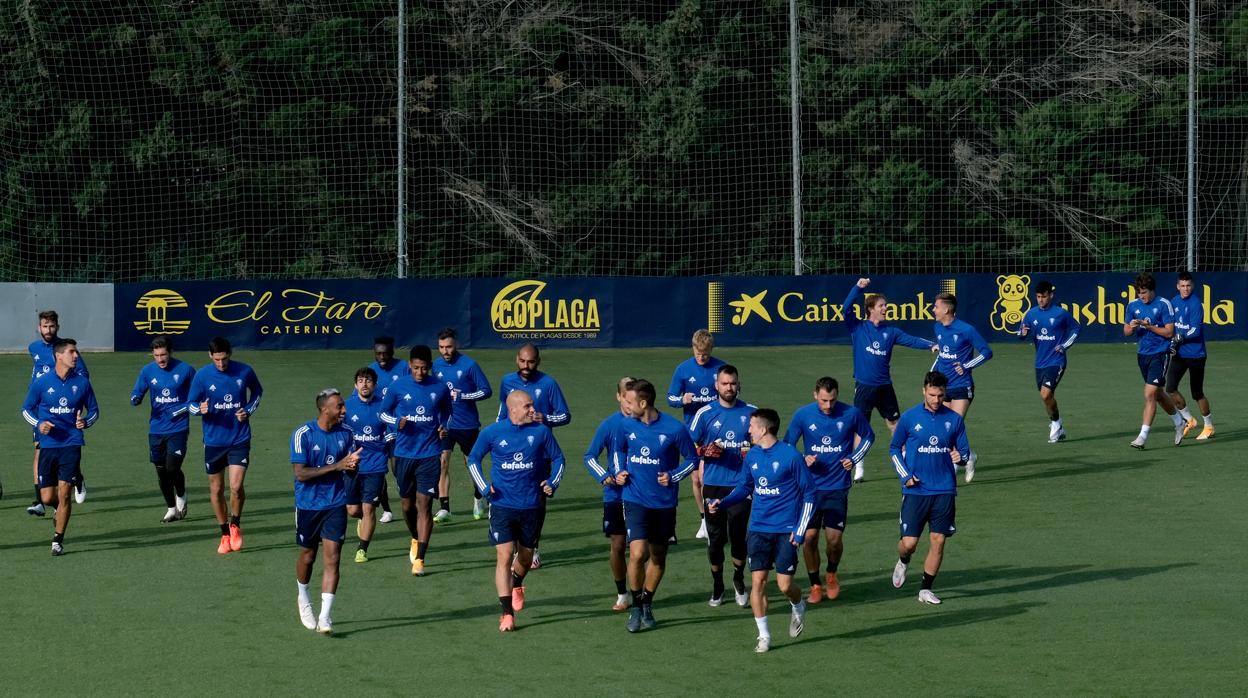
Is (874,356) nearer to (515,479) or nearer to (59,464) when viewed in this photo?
(515,479)

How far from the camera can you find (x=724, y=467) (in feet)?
46.1

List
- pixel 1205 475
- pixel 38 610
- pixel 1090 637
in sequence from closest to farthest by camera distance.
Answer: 1. pixel 1090 637
2. pixel 38 610
3. pixel 1205 475

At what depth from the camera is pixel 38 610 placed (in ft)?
45.6

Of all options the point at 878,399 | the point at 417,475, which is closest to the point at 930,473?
the point at 417,475

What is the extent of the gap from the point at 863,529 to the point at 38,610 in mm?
8147

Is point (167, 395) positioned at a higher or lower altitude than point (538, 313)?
lower

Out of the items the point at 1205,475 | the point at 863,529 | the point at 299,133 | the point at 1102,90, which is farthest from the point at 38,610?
the point at 1102,90

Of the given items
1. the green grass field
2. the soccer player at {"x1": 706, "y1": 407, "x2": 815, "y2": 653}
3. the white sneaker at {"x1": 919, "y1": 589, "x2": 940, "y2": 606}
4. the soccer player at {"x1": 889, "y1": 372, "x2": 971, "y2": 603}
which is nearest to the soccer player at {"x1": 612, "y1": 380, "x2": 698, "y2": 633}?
the green grass field

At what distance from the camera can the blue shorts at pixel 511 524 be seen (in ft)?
43.5

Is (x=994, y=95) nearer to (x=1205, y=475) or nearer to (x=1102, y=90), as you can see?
(x=1102, y=90)

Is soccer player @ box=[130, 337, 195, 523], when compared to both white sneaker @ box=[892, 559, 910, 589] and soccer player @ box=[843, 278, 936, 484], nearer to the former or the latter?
white sneaker @ box=[892, 559, 910, 589]

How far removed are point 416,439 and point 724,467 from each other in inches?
127

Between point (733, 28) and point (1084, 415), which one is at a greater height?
point (733, 28)

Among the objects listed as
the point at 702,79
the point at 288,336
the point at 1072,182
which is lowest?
the point at 288,336
